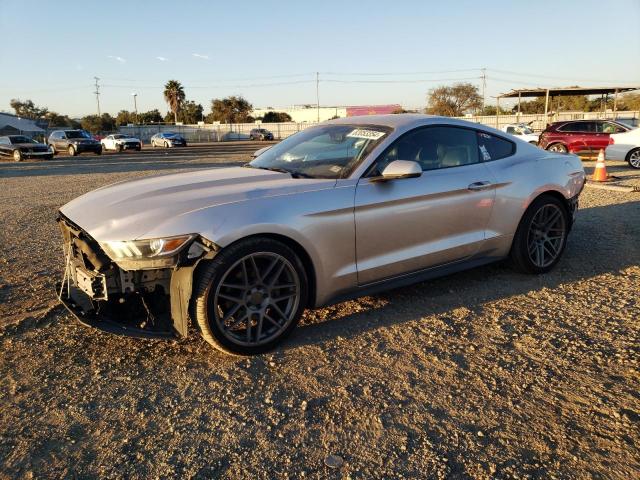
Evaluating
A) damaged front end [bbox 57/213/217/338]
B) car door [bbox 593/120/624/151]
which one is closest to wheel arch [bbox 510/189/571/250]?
damaged front end [bbox 57/213/217/338]

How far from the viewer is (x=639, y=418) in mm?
2566

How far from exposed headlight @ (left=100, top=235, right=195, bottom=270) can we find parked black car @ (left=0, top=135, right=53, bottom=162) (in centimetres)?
2740

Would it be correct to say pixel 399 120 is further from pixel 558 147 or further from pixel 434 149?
pixel 558 147

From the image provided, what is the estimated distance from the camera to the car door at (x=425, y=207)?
141 inches

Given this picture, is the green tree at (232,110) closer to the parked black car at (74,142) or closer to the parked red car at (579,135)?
the parked black car at (74,142)

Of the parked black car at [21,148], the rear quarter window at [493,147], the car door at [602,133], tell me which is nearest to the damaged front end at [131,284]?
the rear quarter window at [493,147]

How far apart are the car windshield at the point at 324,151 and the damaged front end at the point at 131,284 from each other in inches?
48.0

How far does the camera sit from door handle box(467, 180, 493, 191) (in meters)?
4.13

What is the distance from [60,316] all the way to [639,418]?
389cm

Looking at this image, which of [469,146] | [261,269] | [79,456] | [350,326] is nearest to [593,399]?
[350,326]

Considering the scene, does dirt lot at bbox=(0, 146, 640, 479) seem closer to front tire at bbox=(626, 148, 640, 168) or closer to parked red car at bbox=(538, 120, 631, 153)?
front tire at bbox=(626, 148, 640, 168)

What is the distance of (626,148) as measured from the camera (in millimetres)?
15406

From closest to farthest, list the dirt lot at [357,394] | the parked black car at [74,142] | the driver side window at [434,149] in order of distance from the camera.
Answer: the dirt lot at [357,394]
the driver side window at [434,149]
the parked black car at [74,142]

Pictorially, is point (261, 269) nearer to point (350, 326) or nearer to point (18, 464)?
point (350, 326)
